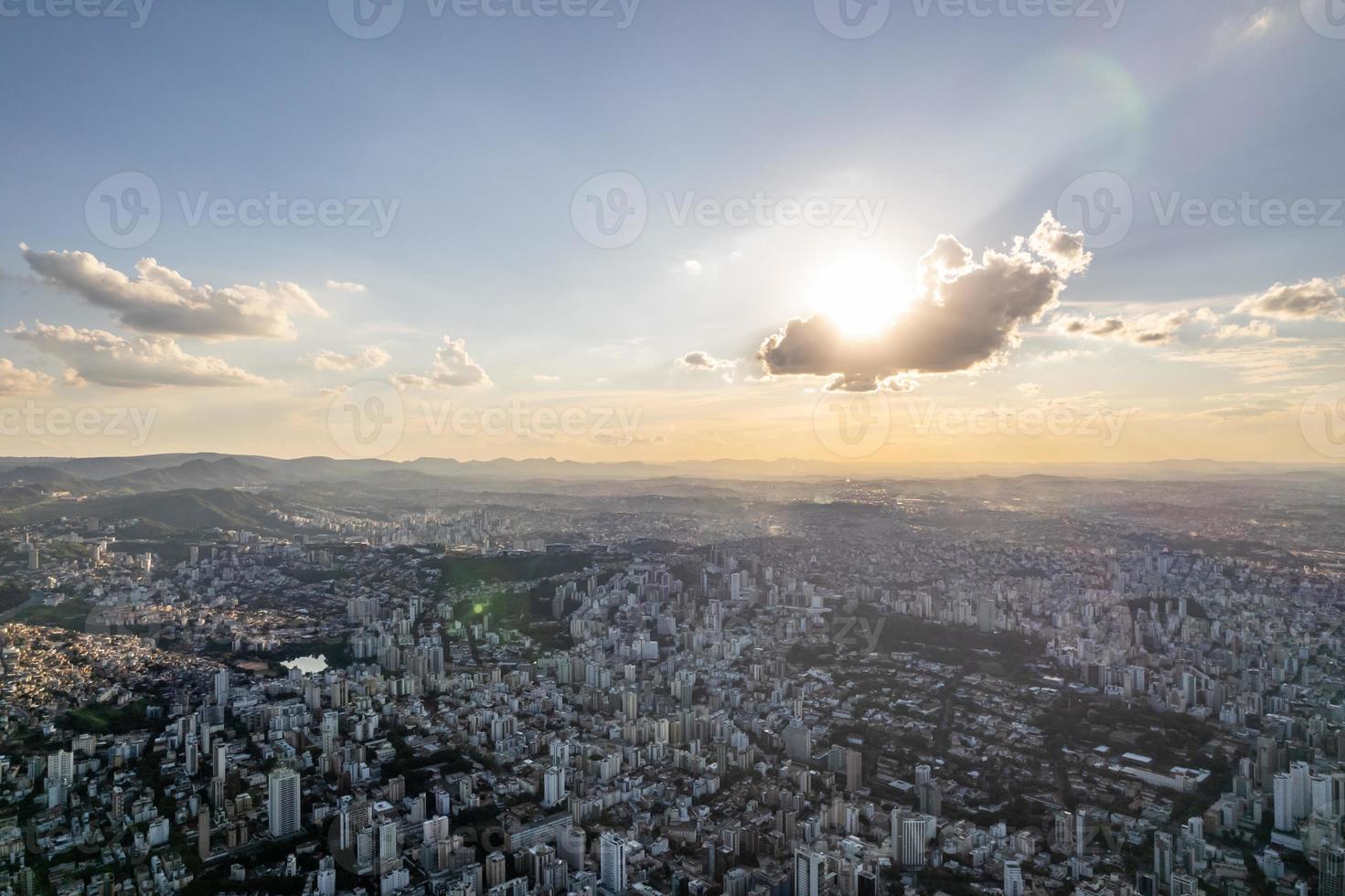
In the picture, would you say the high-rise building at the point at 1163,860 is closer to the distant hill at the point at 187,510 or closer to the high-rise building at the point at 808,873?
the high-rise building at the point at 808,873

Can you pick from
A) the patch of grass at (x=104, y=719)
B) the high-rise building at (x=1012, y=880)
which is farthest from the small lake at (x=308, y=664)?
the high-rise building at (x=1012, y=880)

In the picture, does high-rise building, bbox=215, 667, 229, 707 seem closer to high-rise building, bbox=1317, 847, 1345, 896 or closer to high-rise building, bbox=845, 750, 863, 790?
high-rise building, bbox=845, 750, 863, 790

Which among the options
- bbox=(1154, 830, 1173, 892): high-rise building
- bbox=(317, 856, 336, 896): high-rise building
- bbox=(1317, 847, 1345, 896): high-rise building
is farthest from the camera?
bbox=(1154, 830, 1173, 892): high-rise building

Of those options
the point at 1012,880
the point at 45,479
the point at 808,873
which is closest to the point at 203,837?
the point at 808,873

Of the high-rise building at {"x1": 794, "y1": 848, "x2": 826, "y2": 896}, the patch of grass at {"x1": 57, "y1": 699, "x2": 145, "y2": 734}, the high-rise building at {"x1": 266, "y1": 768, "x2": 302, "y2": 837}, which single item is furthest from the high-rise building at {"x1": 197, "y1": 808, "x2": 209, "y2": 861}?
the high-rise building at {"x1": 794, "y1": 848, "x2": 826, "y2": 896}

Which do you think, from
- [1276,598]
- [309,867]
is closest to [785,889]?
[309,867]

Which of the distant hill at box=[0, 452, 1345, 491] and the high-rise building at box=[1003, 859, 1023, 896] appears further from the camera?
the distant hill at box=[0, 452, 1345, 491]
